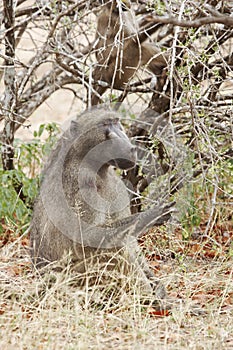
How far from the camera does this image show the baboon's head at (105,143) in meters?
4.16

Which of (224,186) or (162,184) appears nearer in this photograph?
(162,184)

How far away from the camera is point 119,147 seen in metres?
4.16

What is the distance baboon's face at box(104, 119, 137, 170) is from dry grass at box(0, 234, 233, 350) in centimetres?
69

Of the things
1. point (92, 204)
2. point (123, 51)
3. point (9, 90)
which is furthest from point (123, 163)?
point (9, 90)

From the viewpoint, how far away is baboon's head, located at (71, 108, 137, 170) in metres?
4.16

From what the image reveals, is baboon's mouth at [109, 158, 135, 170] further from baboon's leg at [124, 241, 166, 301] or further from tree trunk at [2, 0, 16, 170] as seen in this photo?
tree trunk at [2, 0, 16, 170]

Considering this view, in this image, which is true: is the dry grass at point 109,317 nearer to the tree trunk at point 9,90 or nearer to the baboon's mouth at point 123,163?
the baboon's mouth at point 123,163

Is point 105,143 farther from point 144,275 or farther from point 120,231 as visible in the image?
point 144,275

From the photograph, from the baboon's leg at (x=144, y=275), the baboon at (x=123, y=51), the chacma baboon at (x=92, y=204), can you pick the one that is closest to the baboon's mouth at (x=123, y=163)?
the chacma baboon at (x=92, y=204)

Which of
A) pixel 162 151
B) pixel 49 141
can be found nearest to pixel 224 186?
pixel 162 151

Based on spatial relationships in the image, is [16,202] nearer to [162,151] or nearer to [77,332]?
[162,151]

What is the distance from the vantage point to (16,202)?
5.32 metres

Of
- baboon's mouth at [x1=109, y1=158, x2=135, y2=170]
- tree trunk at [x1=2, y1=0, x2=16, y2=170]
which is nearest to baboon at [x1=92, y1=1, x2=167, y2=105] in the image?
tree trunk at [x1=2, y1=0, x2=16, y2=170]

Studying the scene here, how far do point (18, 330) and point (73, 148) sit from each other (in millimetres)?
1189
